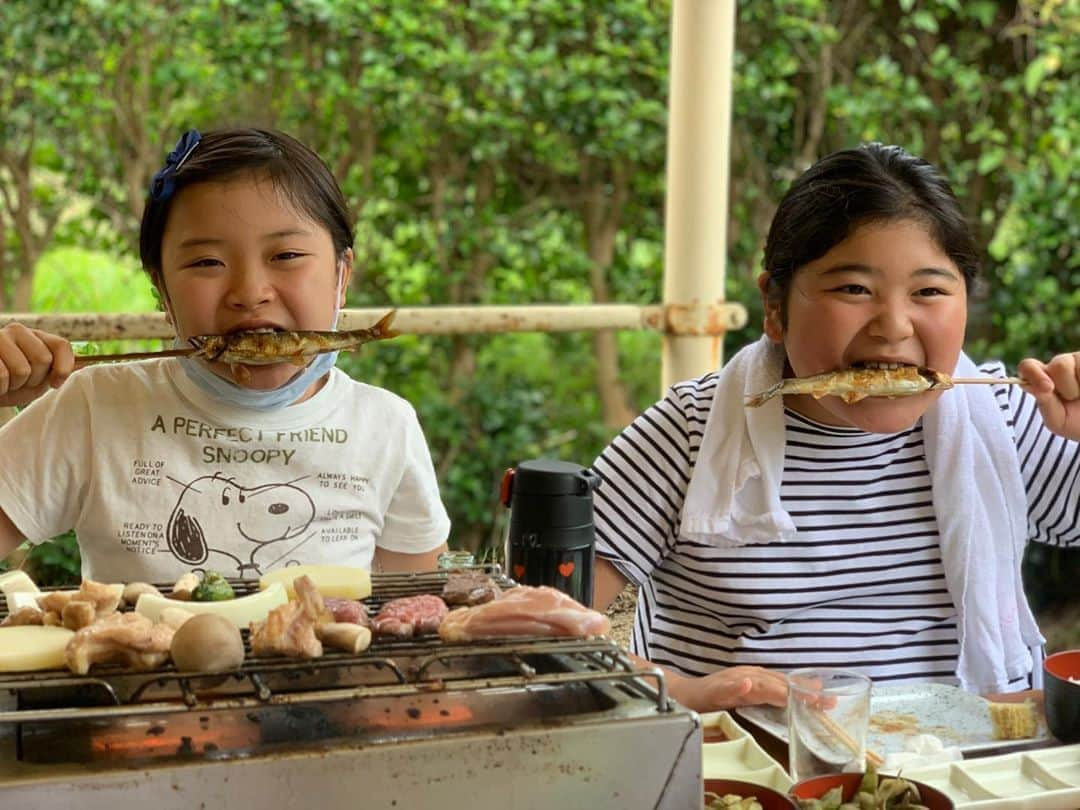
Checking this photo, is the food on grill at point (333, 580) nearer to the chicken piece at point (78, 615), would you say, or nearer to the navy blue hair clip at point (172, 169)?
the chicken piece at point (78, 615)

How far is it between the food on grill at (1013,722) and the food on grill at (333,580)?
107 cm

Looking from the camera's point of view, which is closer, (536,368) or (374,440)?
(374,440)

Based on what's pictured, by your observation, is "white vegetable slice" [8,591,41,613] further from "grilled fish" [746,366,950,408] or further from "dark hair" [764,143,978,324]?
"dark hair" [764,143,978,324]

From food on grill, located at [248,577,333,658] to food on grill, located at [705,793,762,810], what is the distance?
1.86ft

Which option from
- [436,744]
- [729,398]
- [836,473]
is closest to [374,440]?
[729,398]

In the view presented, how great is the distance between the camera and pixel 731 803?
175 cm

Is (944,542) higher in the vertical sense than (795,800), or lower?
higher

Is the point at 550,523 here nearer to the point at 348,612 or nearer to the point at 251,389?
the point at 348,612

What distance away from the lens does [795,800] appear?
1.79 m

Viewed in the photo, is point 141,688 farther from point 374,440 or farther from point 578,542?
A: point 374,440

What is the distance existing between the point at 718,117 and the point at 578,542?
255 centimetres

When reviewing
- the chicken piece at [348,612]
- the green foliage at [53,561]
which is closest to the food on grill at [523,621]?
the chicken piece at [348,612]

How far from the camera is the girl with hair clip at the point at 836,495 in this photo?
2.65m

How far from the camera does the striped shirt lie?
9.02 ft
